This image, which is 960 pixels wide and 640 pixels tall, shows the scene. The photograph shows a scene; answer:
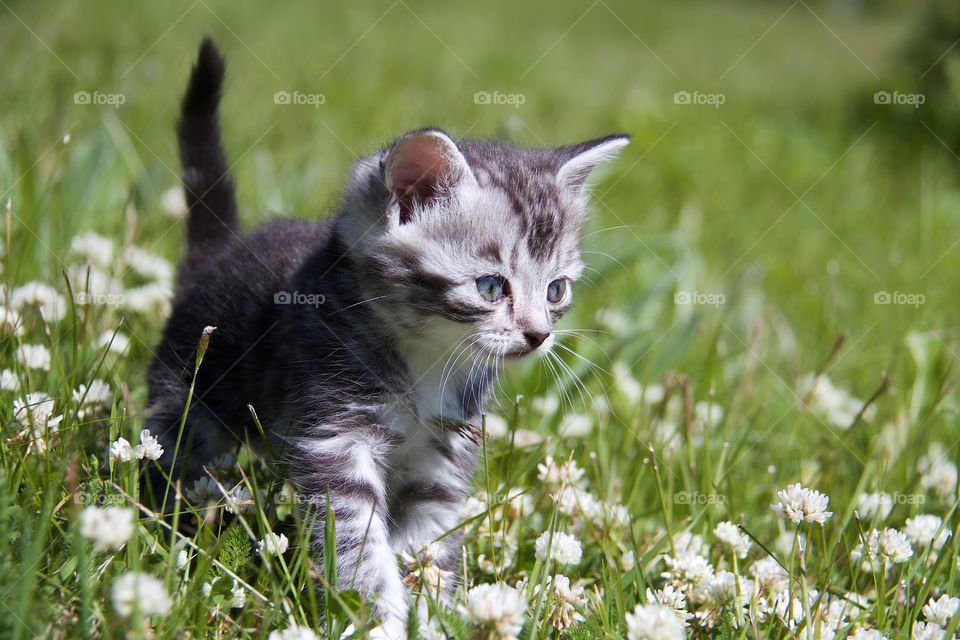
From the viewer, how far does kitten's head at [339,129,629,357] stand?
183cm

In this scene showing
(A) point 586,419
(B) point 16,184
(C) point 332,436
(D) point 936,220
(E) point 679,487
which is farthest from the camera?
(D) point 936,220

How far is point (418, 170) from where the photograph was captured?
186cm

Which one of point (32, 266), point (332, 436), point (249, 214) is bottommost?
point (332, 436)

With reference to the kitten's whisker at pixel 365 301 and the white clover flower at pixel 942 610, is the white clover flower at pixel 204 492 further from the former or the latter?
the white clover flower at pixel 942 610

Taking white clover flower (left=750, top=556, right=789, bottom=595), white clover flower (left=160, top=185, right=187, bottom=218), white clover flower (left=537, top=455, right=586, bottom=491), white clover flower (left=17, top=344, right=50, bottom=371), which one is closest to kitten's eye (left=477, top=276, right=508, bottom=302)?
→ white clover flower (left=537, top=455, right=586, bottom=491)

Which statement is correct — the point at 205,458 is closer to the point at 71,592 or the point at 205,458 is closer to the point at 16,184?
the point at 71,592

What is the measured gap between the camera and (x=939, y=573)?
1973mm

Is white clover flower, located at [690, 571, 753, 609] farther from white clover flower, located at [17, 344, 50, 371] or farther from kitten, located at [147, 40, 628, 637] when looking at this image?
white clover flower, located at [17, 344, 50, 371]

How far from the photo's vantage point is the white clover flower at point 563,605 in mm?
1645

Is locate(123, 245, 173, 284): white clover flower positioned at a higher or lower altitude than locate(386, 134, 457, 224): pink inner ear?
lower

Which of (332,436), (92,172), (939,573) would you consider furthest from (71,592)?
(92,172)

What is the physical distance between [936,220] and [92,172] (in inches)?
172

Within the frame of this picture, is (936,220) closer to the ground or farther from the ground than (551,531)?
farther from the ground

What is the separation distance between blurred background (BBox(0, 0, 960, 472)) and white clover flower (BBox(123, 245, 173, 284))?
199 millimetres
